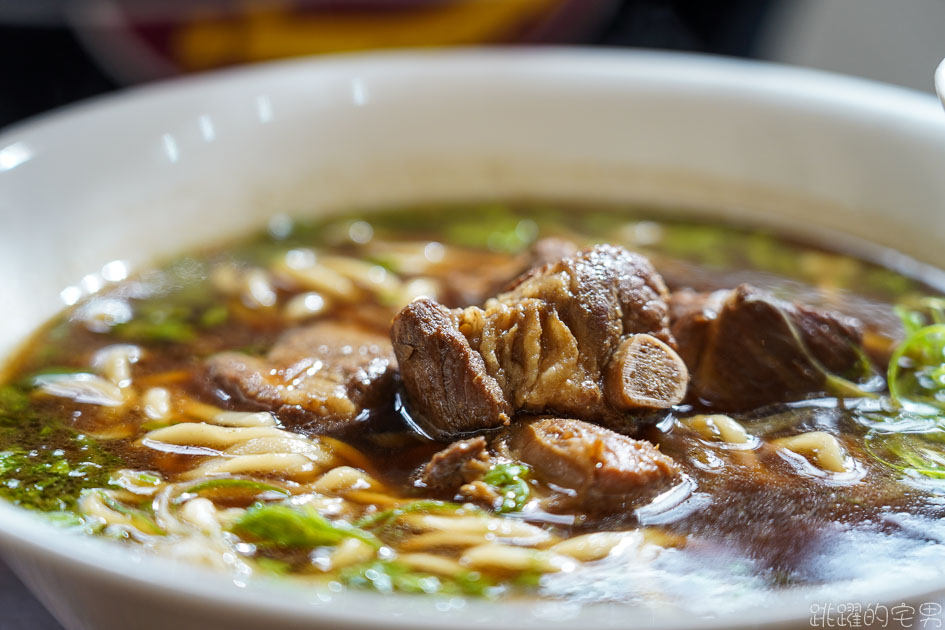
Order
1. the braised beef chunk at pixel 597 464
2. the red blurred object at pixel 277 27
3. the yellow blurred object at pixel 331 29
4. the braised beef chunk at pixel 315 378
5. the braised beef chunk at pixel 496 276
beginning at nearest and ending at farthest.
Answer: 1. the braised beef chunk at pixel 597 464
2. the braised beef chunk at pixel 315 378
3. the braised beef chunk at pixel 496 276
4. the red blurred object at pixel 277 27
5. the yellow blurred object at pixel 331 29

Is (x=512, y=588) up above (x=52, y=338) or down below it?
below

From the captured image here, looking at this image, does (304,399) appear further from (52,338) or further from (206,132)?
(206,132)

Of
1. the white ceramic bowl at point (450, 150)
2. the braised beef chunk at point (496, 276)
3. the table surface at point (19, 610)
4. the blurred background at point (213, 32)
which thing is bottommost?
the table surface at point (19, 610)

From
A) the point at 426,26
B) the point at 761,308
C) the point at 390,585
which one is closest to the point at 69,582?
the point at 390,585
